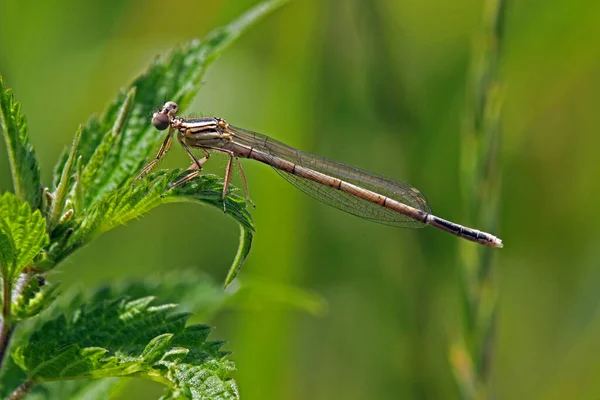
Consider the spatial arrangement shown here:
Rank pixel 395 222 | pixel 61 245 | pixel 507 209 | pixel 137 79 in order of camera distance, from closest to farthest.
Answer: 1. pixel 61 245
2. pixel 137 79
3. pixel 395 222
4. pixel 507 209

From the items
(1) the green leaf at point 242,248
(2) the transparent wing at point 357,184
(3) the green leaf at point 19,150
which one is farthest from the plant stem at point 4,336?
(2) the transparent wing at point 357,184

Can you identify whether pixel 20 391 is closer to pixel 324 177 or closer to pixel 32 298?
pixel 32 298

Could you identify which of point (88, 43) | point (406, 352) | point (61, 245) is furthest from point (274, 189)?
point (61, 245)

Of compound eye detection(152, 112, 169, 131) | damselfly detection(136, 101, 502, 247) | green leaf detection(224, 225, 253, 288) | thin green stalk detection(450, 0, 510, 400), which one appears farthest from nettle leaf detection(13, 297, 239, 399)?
thin green stalk detection(450, 0, 510, 400)

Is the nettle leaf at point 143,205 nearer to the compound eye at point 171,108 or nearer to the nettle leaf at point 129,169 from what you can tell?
the nettle leaf at point 129,169

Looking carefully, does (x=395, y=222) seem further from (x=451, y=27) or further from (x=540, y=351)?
(x=451, y=27)

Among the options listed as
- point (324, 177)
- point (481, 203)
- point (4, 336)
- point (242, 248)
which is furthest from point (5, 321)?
point (481, 203)
